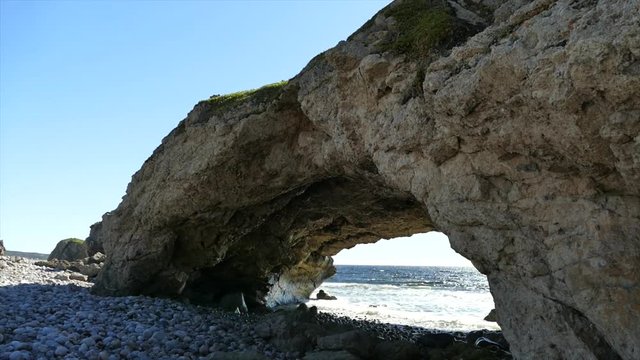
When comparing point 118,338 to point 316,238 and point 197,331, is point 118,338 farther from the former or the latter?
point 316,238

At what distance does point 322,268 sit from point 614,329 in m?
24.3

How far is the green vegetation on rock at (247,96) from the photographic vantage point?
45.3ft

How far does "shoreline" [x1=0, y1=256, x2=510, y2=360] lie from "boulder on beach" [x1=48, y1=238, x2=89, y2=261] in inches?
1133

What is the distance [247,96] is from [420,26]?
6.53 metres

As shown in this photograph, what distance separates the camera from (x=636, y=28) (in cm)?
512

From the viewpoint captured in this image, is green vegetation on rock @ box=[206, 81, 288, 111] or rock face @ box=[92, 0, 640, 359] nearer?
Answer: rock face @ box=[92, 0, 640, 359]

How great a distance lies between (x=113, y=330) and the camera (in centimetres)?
Answer: 1106

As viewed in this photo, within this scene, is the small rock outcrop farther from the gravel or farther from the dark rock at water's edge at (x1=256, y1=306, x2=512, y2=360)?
the dark rock at water's edge at (x1=256, y1=306, x2=512, y2=360)

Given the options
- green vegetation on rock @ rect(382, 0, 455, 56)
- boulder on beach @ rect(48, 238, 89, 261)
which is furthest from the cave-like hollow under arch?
boulder on beach @ rect(48, 238, 89, 261)

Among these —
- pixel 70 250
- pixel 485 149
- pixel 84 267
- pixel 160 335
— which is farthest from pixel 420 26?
pixel 70 250

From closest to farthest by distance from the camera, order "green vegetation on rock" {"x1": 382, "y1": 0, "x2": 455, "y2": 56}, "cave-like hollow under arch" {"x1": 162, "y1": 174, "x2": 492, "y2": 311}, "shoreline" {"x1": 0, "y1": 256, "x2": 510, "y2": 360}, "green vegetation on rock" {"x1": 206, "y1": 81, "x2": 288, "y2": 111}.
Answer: "green vegetation on rock" {"x1": 382, "y1": 0, "x2": 455, "y2": 56} → "shoreline" {"x1": 0, "y1": 256, "x2": 510, "y2": 360} → "green vegetation on rock" {"x1": 206, "y1": 81, "x2": 288, "y2": 111} → "cave-like hollow under arch" {"x1": 162, "y1": 174, "x2": 492, "y2": 311}

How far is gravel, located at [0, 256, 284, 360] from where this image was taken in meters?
9.44

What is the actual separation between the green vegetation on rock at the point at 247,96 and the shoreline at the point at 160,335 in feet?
21.2

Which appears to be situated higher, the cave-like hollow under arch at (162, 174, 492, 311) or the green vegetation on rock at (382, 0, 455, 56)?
the green vegetation on rock at (382, 0, 455, 56)
